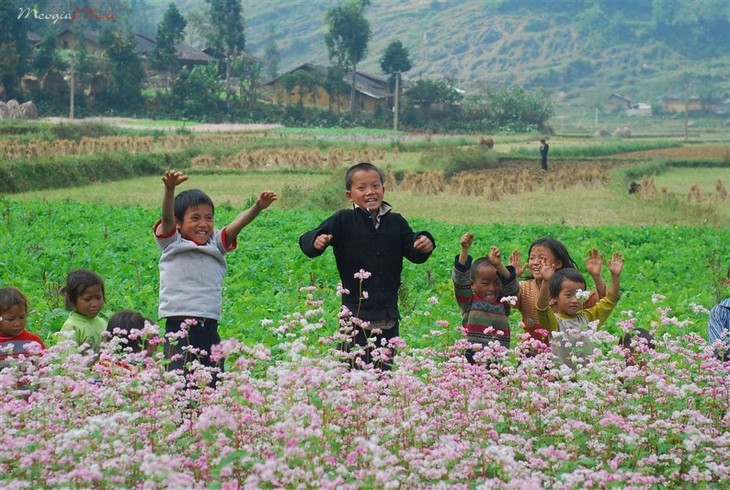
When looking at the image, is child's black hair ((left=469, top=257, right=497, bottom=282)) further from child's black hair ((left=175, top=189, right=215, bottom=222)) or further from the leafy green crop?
child's black hair ((left=175, top=189, right=215, bottom=222))

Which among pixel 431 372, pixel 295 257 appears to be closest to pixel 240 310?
pixel 295 257

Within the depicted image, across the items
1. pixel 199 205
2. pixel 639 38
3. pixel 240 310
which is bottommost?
pixel 240 310

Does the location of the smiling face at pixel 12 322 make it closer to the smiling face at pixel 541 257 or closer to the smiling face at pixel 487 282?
the smiling face at pixel 487 282

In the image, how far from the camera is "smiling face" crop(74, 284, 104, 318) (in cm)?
692

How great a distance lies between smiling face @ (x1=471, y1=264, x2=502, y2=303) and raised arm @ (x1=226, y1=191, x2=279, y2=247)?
137cm

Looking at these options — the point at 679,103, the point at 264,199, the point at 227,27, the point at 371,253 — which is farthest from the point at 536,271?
the point at 679,103

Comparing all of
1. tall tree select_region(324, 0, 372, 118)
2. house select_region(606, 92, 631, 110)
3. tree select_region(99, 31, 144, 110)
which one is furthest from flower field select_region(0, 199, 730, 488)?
house select_region(606, 92, 631, 110)

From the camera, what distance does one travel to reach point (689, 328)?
9711 mm

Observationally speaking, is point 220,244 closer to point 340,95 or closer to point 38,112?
point 38,112

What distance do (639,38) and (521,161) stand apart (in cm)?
9722

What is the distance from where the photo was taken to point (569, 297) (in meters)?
6.94

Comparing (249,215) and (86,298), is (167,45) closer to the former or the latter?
(86,298)

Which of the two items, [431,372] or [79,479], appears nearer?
[79,479]

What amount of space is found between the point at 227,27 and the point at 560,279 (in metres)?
57.8
